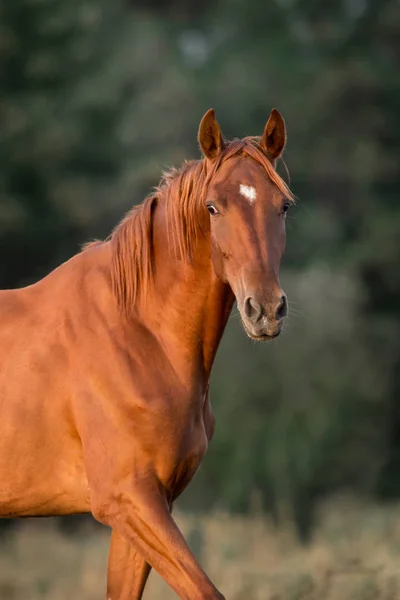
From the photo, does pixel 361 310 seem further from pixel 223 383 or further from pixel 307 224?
pixel 223 383

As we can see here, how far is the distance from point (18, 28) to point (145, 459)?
337 inches

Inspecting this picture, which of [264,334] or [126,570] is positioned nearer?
[264,334]

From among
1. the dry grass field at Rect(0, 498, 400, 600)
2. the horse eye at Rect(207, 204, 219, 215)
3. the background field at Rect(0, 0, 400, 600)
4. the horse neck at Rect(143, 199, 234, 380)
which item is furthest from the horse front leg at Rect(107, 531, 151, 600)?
the background field at Rect(0, 0, 400, 600)

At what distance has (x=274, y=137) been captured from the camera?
14.6ft

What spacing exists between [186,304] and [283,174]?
8617mm

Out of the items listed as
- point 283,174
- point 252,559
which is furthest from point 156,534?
point 283,174

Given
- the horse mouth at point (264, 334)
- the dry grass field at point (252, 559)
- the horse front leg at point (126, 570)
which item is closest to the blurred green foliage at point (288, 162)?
the dry grass field at point (252, 559)

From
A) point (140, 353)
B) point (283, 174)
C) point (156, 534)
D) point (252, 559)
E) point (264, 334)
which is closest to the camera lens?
point (264, 334)

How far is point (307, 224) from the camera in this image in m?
12.9

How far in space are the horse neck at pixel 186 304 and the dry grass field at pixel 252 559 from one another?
298 cm

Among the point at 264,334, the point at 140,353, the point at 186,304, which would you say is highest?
the point at 186,304

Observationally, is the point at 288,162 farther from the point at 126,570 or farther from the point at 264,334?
the point at 264,334

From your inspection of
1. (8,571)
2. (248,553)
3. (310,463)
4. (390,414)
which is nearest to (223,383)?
(310,463)

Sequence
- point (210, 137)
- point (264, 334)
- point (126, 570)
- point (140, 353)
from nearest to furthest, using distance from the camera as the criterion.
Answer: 1. point (264, 334)
2. point (210, 137)
3. point (140, 353)
4. point (126, 570)
